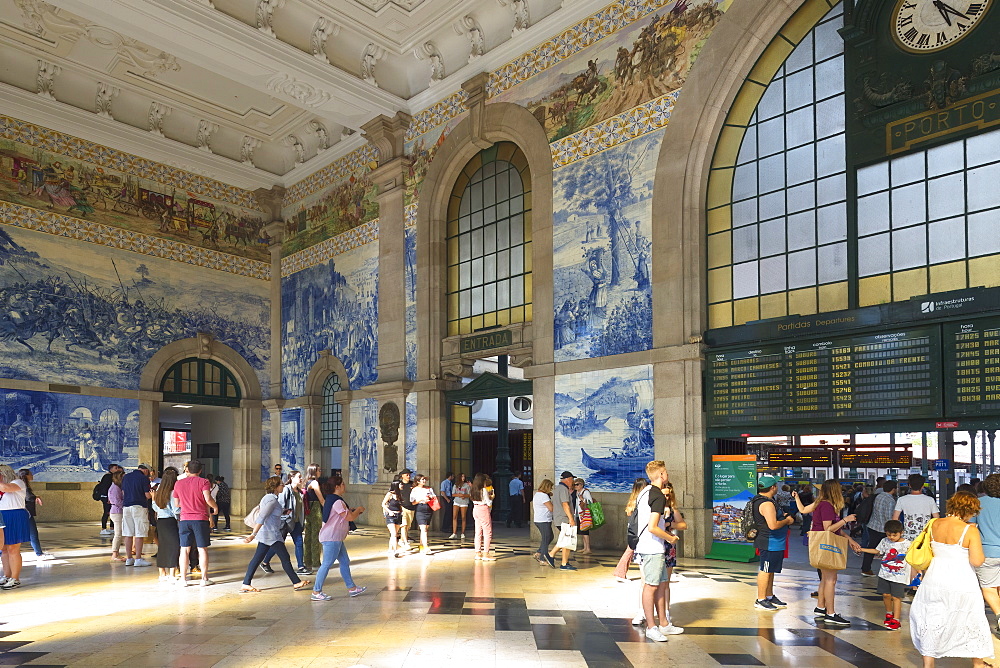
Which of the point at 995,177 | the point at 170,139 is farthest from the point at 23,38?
the point at 995,177

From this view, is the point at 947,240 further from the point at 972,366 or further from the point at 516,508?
the point at 516,508

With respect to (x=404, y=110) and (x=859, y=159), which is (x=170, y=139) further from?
(x=859, y=159)

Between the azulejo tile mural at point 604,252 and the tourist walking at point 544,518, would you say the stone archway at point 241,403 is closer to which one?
the azulejo tile mural at point 604,252

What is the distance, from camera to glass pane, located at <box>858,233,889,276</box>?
11188mm

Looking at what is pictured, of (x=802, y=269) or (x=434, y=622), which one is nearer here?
(x=434, y=622)

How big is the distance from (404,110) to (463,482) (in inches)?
375

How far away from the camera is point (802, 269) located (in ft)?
39.8

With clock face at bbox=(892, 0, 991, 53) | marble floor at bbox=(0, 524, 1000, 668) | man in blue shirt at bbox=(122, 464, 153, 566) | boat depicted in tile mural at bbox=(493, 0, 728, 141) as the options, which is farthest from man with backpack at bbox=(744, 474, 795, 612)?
man in blue shirt at bbox=(122, 464, 153, 566)

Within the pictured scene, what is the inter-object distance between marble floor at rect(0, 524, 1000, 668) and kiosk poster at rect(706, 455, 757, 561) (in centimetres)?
49

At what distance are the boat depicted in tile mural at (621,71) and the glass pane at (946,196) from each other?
4601 mm

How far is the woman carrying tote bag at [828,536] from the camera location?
7750mm

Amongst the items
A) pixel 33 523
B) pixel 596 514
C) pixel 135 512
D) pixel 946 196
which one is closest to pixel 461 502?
pixel 596 514

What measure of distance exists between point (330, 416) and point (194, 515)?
39.6 ft

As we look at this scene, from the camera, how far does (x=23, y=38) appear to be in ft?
59.2
